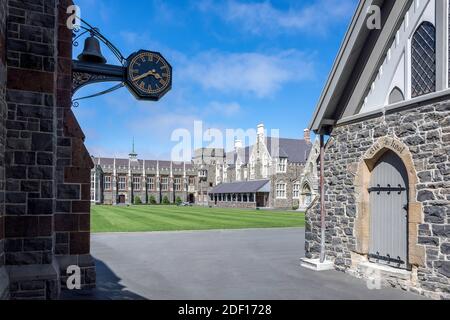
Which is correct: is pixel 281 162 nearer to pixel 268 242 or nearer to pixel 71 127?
pixel 268 242

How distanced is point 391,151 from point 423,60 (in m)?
2.22

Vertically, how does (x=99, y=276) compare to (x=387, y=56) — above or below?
below

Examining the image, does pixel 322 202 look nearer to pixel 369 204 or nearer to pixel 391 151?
pixel 369 204

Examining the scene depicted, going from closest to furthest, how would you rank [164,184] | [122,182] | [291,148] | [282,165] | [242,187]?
[282,165] → [291,148] → [242,187] → [122,182] → [164,184]

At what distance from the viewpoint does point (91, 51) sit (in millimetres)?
9820

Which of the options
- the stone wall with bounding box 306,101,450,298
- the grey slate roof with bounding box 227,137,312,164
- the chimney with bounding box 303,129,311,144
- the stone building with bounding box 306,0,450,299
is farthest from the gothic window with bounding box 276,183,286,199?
the stone wall with bounding box 306,101,450,298

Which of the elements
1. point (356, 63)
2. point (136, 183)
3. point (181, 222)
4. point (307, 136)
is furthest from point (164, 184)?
point (356, 63)

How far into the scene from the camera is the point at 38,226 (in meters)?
6.95

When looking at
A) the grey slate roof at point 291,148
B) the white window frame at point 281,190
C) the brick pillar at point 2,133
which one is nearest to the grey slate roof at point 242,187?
the white window frame at point 281,190

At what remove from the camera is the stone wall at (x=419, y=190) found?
7836mm

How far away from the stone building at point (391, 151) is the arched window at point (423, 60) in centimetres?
2

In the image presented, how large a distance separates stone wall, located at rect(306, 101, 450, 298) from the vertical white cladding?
659mm
